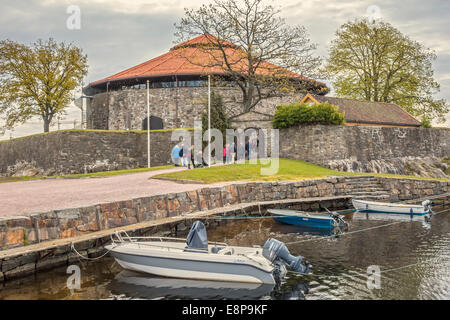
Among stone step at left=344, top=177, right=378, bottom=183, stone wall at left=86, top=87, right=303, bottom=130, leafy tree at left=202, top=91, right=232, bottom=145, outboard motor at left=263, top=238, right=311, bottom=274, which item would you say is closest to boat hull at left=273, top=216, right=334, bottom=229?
outboard motor at left=263, top=238, right=311, bottom=274

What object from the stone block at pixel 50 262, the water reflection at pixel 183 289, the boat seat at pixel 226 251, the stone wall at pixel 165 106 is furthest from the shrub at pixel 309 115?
the stone block at pixel 50 262

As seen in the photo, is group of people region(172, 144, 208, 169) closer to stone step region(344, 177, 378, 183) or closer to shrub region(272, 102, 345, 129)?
shrub region(272, 102, 345, 129)

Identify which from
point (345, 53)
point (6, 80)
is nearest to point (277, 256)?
point (6, 80)

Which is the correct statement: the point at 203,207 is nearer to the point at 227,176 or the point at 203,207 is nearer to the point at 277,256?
the point at 227,176

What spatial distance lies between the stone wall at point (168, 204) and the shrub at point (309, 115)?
16.6 feet

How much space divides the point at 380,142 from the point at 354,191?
402 inches

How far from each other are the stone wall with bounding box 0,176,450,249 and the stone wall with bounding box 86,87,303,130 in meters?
14.5

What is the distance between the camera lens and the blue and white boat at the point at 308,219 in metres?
14.9

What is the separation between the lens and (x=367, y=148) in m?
29.4

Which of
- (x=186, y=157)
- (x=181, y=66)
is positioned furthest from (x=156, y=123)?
(x=186, y=157)

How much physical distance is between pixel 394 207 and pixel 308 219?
5206mm

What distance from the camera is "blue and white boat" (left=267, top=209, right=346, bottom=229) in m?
14.9
